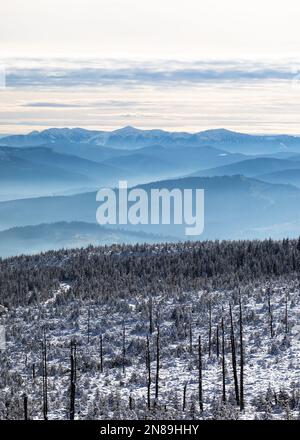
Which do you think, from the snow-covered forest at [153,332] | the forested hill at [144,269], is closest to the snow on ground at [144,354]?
the snow-covered forest at [153,332]

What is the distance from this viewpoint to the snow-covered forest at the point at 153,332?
6244 cm

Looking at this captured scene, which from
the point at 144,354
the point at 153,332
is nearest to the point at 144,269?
the point at 153,332

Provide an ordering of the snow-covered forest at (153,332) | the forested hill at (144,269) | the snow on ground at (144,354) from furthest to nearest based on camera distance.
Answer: the forested hill at (144,269) < the snow-covered forest at (153,332) < the snow on ground at (144,354)

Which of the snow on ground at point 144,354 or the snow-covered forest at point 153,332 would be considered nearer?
the snow on ground at point 144,354

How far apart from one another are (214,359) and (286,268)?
Answer: 56701 mm

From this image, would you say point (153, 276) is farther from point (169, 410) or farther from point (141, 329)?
point (169, 410)

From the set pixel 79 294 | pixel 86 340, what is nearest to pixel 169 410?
pixel 86 340

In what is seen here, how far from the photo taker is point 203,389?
67.6 metres

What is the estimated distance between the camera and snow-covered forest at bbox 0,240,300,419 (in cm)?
6244

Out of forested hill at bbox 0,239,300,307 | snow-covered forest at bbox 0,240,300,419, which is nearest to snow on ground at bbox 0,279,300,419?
snow-covered forest at bbox 0,240,300,419

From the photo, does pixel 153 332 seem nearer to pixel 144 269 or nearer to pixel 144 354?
pixel 144 354

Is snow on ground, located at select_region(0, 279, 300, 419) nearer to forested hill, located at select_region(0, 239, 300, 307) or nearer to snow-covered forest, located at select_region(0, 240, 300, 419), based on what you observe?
snow-covered forest, located at select_region(0, 240, 300, 419)

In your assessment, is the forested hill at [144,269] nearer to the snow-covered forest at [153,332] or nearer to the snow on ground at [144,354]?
the snow-covered forest at [153,332]

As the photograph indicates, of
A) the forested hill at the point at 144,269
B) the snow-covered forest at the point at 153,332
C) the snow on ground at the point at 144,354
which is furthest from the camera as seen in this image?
the forested hill at the point at 144,269
